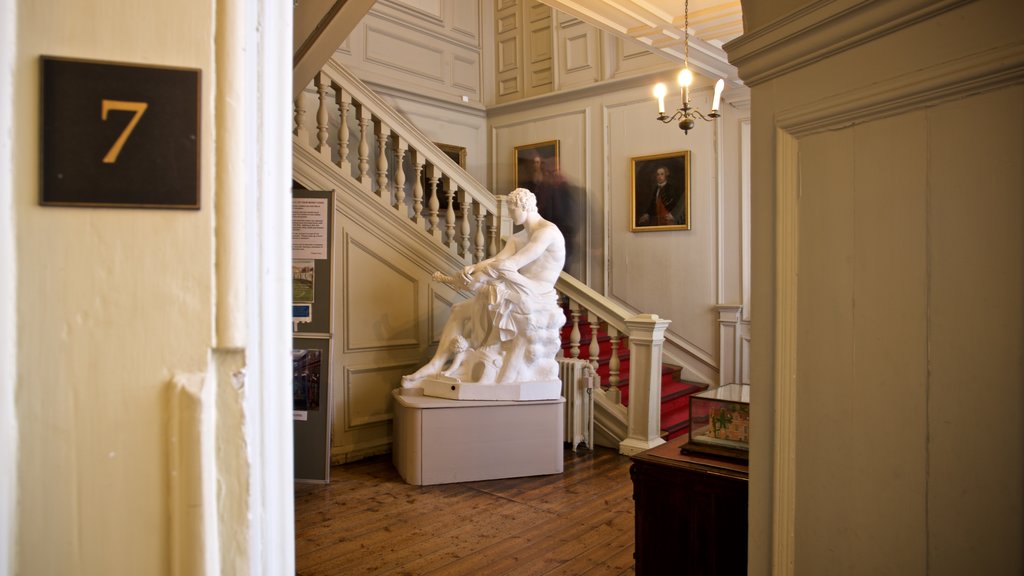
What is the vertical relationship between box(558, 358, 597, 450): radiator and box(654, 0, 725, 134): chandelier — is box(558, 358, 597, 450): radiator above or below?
below

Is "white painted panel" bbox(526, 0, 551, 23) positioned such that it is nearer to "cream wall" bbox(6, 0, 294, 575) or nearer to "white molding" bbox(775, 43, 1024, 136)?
"white molding" bbox(775, 43, 1024, 136)

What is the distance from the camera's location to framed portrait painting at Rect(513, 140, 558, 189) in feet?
25.8

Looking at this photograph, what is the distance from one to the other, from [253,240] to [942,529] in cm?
120

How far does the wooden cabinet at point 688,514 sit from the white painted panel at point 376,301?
350cm

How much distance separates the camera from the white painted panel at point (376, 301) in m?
5.23

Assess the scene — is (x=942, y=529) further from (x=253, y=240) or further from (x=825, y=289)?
(x=253, y=240)

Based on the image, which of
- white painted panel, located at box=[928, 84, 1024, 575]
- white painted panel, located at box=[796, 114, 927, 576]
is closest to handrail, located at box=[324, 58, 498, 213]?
white painted panel, located at box=[796, 114, 927, 576]

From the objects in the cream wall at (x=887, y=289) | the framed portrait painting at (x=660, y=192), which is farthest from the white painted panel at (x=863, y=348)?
the framed portrait painting at (x=660, y=192)

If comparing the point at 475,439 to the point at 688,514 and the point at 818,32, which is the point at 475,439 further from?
the point at 818,32

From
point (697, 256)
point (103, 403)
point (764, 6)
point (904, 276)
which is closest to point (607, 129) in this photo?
point (697, 256)

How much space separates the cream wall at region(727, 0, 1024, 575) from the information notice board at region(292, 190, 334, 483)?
3.18m

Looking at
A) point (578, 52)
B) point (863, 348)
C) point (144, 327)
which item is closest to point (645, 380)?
point (863, 348)

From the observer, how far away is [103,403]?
82 centimetres

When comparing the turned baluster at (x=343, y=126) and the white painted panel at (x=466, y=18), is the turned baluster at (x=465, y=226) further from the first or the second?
the white painted panel at (x=466, y=18)
